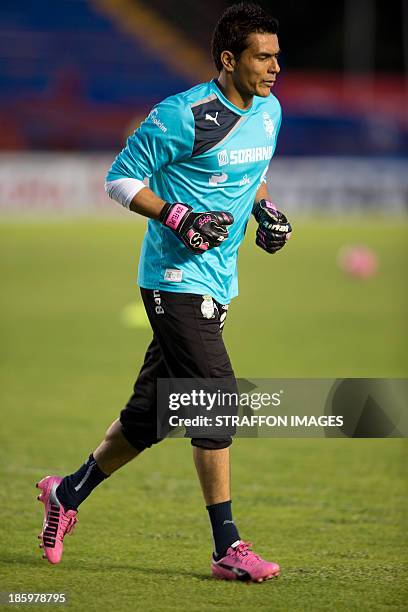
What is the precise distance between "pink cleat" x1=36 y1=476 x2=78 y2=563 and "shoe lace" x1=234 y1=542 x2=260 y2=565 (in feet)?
2.76

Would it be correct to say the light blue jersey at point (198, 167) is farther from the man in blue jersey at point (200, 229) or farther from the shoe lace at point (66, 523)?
the shoe lace at point (66, 523)

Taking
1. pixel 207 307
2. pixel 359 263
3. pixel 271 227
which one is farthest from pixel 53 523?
pixel 359 263

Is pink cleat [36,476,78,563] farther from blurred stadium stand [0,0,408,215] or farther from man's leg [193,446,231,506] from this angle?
blurred stadium stand [0,0,408,215]

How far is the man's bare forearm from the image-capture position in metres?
5.12

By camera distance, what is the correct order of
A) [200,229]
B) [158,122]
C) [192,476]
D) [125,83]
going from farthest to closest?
[125,83]
[192,476]
[158,122]
[200,229]

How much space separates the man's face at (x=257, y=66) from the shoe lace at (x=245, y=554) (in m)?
2.05

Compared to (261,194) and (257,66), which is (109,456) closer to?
(261,194)

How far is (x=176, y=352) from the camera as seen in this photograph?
523 centimetres

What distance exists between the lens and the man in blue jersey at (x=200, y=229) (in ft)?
16.9

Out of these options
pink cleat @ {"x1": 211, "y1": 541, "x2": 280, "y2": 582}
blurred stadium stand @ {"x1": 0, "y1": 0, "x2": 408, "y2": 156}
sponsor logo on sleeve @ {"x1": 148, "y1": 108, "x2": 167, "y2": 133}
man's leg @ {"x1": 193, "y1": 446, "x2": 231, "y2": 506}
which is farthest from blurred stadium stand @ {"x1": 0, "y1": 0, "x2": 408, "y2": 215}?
pink cleat @ {"x1": 211, "y1": 541, "x2": 280, "y2": 582}

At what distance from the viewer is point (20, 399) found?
9.48 metres

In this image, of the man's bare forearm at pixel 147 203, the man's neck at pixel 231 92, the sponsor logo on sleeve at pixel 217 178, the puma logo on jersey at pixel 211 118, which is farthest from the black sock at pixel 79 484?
the man's neck at pixel 231 92

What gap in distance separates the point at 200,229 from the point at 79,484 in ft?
4.62

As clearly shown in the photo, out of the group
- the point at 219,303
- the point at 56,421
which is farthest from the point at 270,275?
the point at 219,303
